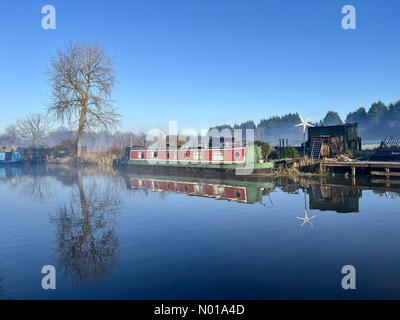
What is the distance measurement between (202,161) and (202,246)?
19900 millimetres

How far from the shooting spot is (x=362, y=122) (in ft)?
400

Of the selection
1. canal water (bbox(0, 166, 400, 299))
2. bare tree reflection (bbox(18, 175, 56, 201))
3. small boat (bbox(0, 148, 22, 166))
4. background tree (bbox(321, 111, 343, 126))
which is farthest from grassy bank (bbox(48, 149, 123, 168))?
background tree (bbox(321, 111, 343, 126))

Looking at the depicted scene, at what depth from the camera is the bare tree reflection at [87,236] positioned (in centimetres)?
764

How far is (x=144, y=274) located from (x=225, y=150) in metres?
20.6

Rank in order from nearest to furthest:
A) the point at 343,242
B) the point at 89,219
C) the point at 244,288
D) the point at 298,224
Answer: the point at 244,288, the point at 343,242, the point at 298,224, the point at 89,219

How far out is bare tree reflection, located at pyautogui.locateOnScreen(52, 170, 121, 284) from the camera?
7.64 m

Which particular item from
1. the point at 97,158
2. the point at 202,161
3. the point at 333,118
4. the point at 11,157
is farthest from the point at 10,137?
the point at 333,118

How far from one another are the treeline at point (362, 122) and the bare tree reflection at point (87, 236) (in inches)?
2764

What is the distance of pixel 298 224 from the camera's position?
11398mm
